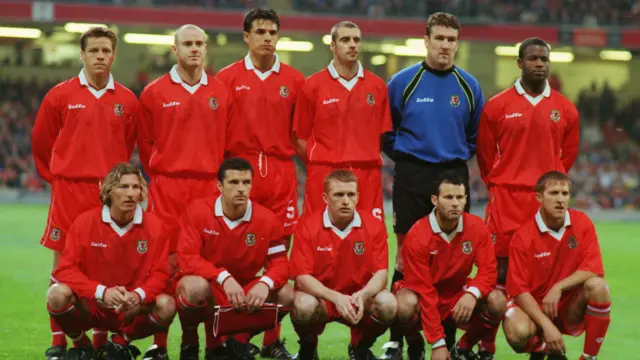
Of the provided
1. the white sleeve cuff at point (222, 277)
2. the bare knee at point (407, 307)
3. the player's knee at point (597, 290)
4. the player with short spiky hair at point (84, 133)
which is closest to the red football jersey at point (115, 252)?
the white sleeve cuff at point (222, 277)

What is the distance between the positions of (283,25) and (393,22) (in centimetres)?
261

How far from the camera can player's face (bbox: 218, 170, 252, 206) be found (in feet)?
18.6

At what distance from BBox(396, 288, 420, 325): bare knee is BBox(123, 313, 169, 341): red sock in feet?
4.34

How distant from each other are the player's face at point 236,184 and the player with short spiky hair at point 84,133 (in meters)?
0.86

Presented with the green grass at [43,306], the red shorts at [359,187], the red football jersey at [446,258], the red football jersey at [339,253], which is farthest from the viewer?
the green grass at [43,306]

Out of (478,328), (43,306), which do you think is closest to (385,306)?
(478,328)

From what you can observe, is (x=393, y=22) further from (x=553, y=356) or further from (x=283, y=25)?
(x=553, y=356)

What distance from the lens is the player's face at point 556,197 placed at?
5.58 meters

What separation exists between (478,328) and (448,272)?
37 centimetres

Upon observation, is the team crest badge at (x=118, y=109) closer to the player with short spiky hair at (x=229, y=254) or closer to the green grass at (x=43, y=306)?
the player with short spiky hair at (x=229, y=254)

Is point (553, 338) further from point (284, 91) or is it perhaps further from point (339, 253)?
point (284, 91)

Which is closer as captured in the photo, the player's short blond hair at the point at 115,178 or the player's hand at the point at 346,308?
the player's hand at the point at 346,308

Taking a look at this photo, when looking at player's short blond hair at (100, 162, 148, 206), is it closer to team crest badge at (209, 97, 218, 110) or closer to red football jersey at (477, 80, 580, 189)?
team crest badge at (209, 97, 218, 110)

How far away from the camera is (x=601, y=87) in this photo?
26.7 m
